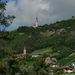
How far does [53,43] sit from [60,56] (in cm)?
4303

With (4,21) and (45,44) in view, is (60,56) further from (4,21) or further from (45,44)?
(4,21)

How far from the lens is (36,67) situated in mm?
31828

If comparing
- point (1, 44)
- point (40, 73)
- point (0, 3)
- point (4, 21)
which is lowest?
point (40, 73)

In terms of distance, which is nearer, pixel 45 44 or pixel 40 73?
pixel 40 73

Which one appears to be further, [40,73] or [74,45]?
[74,45]

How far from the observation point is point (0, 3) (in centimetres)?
2219

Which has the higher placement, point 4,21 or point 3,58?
point 4,21

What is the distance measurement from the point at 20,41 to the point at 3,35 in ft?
577

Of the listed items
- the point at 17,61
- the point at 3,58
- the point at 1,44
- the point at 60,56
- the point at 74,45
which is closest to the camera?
the point at 1,44

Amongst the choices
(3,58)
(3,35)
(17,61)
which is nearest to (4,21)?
(3,35)

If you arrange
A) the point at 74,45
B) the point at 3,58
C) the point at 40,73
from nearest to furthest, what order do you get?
the point at 3,58 → the point at 40,73 → the point at 74,45

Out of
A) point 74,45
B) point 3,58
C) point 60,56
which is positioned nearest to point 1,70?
point 3,58

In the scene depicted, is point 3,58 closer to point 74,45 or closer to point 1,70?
point 1,70

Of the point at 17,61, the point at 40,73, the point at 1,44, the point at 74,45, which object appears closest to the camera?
the point at 1,44
